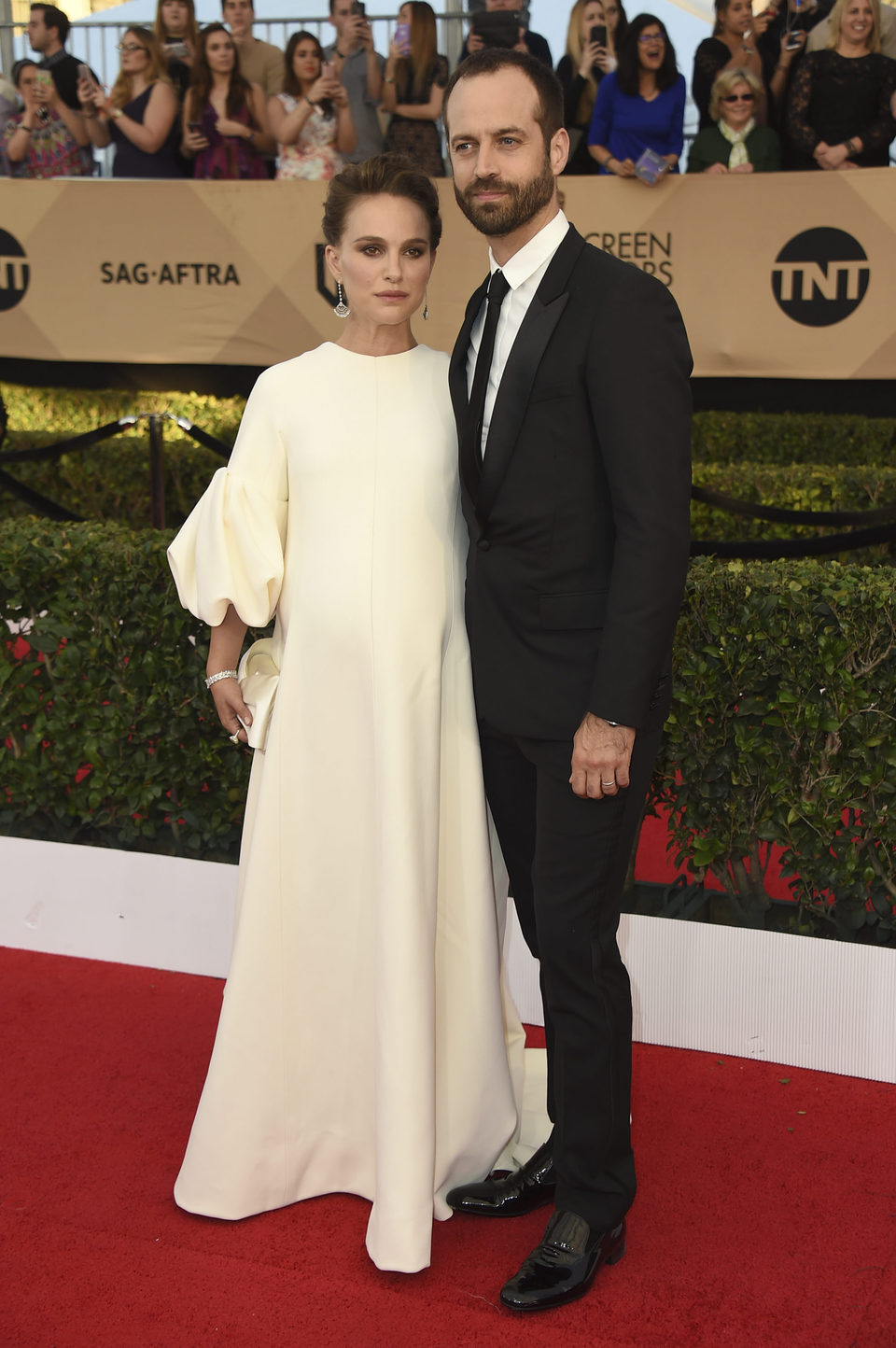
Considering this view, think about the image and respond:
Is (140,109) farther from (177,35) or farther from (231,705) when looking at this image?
(231,705)

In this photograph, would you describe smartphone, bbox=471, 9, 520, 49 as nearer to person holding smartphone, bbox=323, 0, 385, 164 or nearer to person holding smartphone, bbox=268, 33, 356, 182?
person holding smartphone, bbox=323, 0, 385, 164

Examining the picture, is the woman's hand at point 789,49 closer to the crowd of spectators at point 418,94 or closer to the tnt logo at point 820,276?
the crowd of spectators at point 418,94

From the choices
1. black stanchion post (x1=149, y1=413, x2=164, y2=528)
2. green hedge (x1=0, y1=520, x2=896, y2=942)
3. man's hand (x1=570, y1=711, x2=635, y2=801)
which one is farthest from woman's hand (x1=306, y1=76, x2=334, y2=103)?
man's hand (x1=570, y1=711, x2=635, y2=801)

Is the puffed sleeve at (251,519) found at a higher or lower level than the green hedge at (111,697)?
higher

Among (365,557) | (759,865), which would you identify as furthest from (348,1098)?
(759,865)

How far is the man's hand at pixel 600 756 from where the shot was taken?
2.18 m

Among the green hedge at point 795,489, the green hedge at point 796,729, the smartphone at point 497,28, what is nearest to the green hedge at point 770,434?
the green hedge at point 795,489

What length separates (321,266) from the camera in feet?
24.4

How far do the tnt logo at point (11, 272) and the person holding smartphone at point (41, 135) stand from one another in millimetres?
406

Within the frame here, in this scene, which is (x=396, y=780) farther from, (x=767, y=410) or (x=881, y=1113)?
(x=767, y=410)

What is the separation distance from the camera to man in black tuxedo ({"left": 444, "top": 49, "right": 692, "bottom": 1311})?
2.12 meters

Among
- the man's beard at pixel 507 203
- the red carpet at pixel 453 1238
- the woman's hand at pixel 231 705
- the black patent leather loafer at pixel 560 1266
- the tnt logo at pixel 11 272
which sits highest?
the tnt logo at pixel 11 272

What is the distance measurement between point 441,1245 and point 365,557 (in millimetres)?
A: 1364

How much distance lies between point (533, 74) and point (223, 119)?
564 cm
